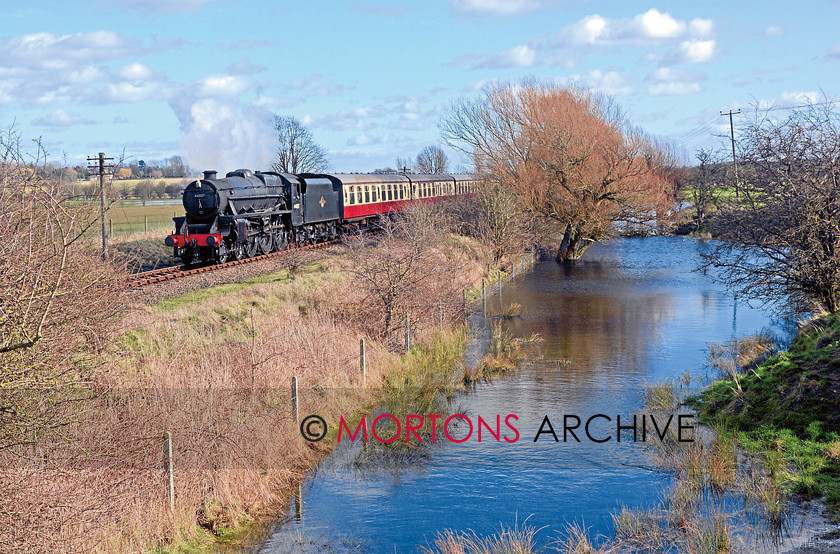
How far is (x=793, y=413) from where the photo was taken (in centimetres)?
1055

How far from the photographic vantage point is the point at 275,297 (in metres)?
16.1

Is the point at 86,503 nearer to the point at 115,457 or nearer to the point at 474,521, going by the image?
the point at 115,457

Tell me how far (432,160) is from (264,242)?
89546 millimetres

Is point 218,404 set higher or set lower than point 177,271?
lower

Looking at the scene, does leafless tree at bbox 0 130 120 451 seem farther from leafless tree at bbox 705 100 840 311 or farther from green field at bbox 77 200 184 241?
green field at bbox 77 200 184 241

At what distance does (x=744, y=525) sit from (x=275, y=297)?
11.0 m

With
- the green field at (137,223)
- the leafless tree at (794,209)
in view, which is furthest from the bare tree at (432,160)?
the leafless tree at (794,209)

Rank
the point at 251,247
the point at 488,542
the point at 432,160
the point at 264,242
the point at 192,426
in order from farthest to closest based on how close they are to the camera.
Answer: the point at 432,160 < the point at 264,242 < the point at 251,247 < the point at 192,426 < the point at 488,542

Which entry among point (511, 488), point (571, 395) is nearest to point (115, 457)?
point (511, 488)

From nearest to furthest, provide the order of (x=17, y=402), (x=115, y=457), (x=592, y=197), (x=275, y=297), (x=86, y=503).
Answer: (x=17, y=402) → (x=86, y=503) → (x=115, y=457) → (x=275, y=297) → (x=592, y=197)

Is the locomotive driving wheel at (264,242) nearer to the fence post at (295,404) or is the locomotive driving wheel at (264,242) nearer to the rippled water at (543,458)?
the rippled water at (543,458)

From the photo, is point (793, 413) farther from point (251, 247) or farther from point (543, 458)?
point (251, 247)

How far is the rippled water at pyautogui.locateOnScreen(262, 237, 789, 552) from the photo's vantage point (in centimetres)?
828

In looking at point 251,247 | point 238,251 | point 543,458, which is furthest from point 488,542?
point 251,247
